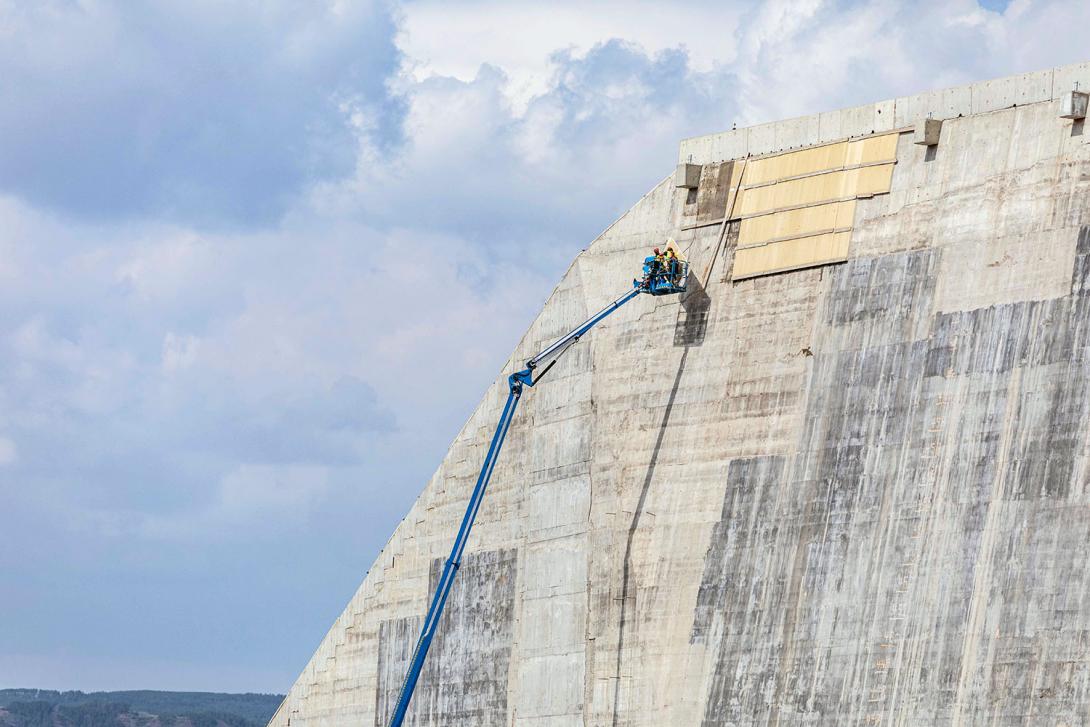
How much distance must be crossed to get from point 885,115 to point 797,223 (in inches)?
218

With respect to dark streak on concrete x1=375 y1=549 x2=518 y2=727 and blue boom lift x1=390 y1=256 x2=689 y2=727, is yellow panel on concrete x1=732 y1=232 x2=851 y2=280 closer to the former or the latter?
blue boom lift x1=390 y1=256 x2=689 y2=727

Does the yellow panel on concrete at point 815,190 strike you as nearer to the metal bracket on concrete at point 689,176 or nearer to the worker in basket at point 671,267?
the metal bracket on concrete at point 689,176

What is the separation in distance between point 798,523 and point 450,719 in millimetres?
21552

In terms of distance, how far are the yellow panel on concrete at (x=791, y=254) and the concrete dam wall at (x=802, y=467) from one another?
0.45 ft

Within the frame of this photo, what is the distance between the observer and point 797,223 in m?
88.1

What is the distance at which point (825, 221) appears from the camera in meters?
86.9

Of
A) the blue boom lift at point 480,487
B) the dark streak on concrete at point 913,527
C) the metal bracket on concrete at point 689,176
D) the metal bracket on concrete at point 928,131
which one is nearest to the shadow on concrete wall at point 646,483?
the dark streak on concrete at point 913,527

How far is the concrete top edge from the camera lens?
80.6 m

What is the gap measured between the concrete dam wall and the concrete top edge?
0.11m

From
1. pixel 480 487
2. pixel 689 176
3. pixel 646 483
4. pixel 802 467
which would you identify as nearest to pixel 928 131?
pixel 689 176

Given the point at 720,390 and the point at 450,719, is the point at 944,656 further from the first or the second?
the point at 450,719

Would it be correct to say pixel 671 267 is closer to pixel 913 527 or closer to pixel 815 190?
pixel 815 190

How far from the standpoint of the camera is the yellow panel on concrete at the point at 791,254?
86125 mm

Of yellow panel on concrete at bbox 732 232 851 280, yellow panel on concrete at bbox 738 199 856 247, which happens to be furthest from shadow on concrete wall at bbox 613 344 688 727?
yellow panel on concrete at bbox 738 199 856 247
